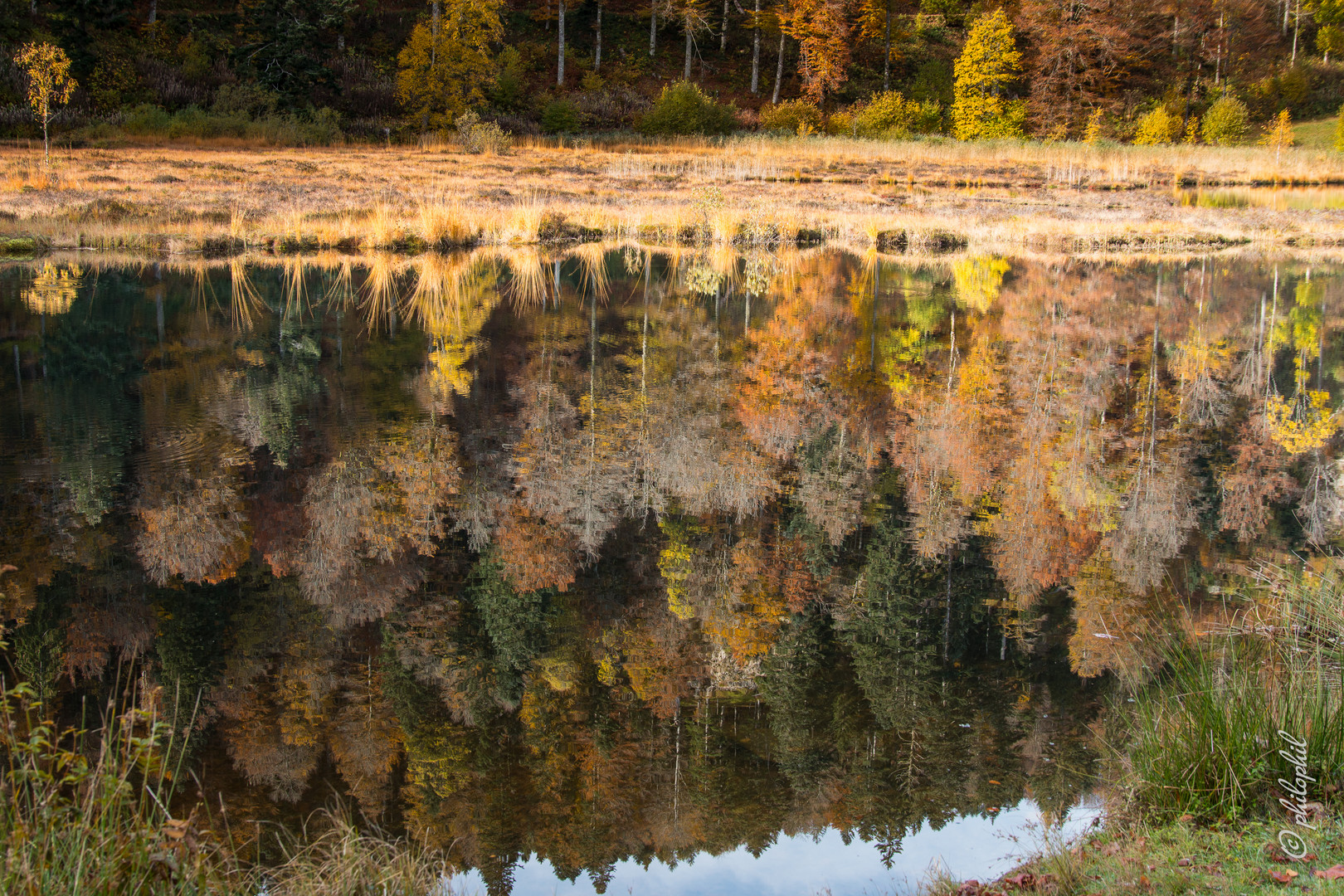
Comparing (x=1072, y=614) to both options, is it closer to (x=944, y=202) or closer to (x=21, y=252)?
(x=21, y=252)

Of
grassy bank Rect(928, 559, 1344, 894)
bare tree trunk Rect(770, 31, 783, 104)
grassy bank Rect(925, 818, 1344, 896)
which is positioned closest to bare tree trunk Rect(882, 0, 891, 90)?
bare tree trunk Rect(770, 31, 783, 104)

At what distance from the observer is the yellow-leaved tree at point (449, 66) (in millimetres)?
39844

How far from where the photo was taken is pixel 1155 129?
1784 inches

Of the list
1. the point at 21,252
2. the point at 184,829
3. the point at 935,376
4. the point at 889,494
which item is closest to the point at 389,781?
the point at 184,829

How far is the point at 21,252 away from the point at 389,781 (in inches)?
731

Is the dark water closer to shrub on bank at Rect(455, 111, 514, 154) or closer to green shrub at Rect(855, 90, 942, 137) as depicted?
shrub on bank at Rect(455, 111, 514, 154)

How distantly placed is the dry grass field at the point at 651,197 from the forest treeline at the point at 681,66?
15.7ft

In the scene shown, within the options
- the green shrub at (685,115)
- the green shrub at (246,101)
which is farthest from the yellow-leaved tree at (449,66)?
the green shrub at (685,115)

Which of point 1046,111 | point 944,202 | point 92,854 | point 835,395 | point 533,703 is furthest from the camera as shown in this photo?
point 1046,111

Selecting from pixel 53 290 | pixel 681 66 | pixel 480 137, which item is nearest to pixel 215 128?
pixel 480 137

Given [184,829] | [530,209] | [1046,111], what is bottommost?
[184,829]

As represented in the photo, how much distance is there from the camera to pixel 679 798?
4.28 metres

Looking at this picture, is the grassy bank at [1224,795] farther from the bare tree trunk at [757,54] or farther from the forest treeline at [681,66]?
the bare tree trunk at [757,54]

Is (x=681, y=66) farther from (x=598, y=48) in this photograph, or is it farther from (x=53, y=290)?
(x=53, y=290)
